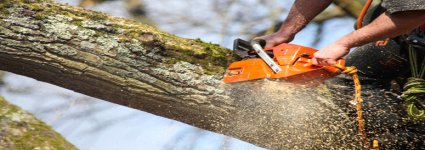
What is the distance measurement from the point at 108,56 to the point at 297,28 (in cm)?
108

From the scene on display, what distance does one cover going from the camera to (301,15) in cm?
299

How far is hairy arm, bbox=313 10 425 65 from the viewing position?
7.21 ft

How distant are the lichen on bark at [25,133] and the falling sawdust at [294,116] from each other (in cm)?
89

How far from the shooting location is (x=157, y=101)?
8.54 ft

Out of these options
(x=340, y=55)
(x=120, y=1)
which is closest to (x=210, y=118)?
(x=340, y=55)

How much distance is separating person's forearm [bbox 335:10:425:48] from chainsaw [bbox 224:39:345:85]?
0.12 meters

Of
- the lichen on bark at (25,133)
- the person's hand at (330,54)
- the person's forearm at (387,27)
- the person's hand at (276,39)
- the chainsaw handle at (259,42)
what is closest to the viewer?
the lichen on bark at (25,133)

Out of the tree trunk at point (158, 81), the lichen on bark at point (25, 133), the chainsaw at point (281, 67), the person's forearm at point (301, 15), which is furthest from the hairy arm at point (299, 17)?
the lichen on bark at point (25, 133)

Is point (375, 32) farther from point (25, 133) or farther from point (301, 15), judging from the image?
point (25, 133)

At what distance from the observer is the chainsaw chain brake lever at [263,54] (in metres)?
2.50

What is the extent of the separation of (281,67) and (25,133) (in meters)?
1.17

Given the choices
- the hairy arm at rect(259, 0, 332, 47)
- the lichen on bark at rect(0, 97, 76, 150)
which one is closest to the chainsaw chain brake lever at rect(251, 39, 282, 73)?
the hairy arm at rect(259, 0, 332, 47)

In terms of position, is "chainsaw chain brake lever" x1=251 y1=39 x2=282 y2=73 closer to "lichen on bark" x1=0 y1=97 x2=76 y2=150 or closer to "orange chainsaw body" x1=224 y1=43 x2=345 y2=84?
"orange chainsaw body" x1=224 y1=43 x2=345 y2=84

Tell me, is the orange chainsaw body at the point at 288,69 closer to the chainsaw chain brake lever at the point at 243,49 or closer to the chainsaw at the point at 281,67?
the chainsaw at the point at 281,67
